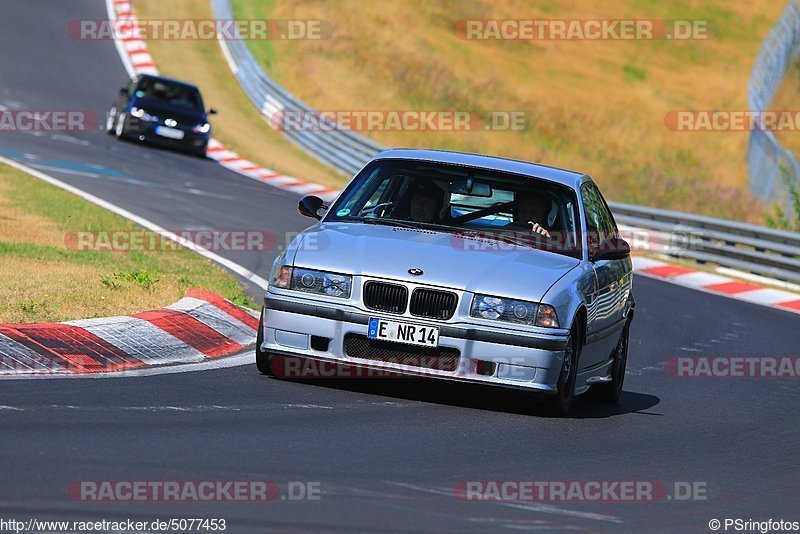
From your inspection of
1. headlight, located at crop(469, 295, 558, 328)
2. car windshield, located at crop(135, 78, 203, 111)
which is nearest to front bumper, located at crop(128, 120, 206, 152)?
car windshield, located at crop(135, 78, 203, 111)

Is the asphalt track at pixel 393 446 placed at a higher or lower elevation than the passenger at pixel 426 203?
lower

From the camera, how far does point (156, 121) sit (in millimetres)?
28984

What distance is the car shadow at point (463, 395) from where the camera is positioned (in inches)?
375

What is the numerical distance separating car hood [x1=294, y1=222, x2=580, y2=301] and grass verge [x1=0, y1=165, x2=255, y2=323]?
2017mm

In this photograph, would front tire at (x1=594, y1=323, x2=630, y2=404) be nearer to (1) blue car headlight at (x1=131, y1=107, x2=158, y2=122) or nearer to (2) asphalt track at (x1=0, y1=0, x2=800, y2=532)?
(2) asphalt track at (x1=0, y1=0, x2=800, y2=532)

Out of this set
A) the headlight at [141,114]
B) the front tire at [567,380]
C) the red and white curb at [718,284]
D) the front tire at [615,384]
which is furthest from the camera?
the headlight at [141,114]

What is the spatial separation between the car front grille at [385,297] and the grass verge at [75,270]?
239 cm

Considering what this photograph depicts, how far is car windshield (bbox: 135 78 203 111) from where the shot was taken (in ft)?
98.5

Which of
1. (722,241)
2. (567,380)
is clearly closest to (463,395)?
(567,380)

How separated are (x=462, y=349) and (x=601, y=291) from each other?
1612 mm

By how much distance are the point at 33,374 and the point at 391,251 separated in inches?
89.7

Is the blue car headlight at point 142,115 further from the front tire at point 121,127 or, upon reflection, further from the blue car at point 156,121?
the front tire at point 121,127

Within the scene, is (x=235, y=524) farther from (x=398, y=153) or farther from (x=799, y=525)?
(x=398, y=153)

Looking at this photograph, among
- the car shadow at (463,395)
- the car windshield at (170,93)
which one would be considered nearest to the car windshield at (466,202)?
the car shadow at (463,395)
